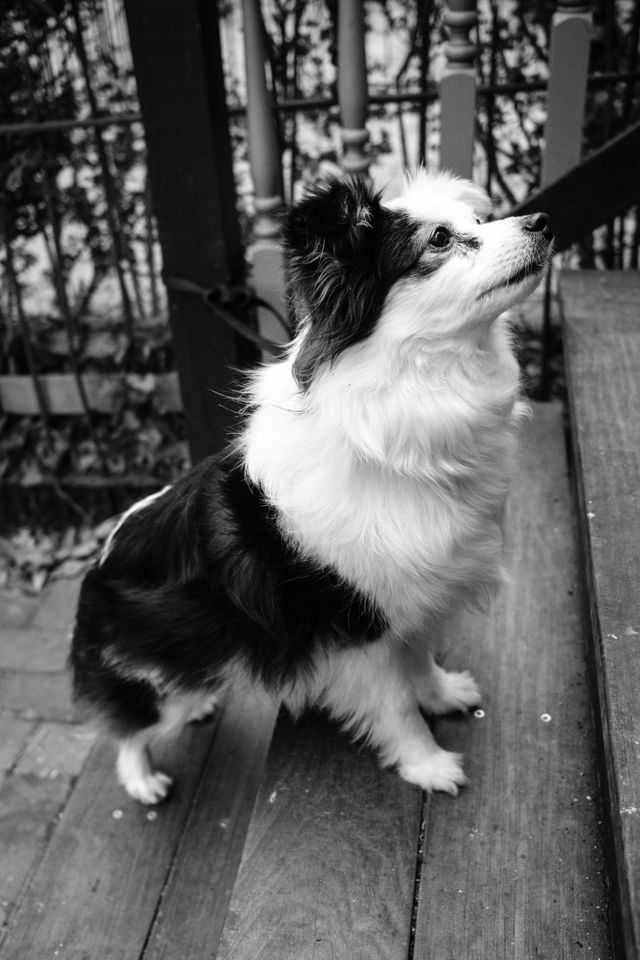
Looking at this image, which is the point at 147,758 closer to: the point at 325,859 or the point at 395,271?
the point at 325,859

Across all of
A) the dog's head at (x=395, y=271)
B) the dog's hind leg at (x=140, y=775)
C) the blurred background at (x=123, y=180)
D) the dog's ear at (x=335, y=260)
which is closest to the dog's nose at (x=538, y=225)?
the dog's head at (x=395, y=271)

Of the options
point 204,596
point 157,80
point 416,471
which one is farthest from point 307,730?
point 157,80

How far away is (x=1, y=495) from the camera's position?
372 centimetres

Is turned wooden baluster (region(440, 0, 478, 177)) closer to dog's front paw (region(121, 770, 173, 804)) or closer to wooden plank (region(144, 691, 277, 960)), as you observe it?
wooden plank (region(144, 691, 277, 960))

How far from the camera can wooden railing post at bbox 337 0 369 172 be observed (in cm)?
208

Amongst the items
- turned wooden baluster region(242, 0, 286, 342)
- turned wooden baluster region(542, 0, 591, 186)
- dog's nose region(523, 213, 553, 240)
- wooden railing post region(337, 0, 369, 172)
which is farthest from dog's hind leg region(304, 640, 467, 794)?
turned wooden baluster region(542, 0, 591, 186)

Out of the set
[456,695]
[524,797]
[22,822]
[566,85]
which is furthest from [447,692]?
[566,85]

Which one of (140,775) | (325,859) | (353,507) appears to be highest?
(353,507)

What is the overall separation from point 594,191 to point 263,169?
3.08ft

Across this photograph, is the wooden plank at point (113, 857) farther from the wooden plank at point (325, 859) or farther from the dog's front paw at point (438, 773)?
the dog's front paw at point (438, 773)

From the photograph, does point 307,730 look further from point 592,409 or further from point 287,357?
point 592,409

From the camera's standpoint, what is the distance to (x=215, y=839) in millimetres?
1906

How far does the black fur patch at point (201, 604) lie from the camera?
1.55 meters

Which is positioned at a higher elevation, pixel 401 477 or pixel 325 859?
pixel 401 477
